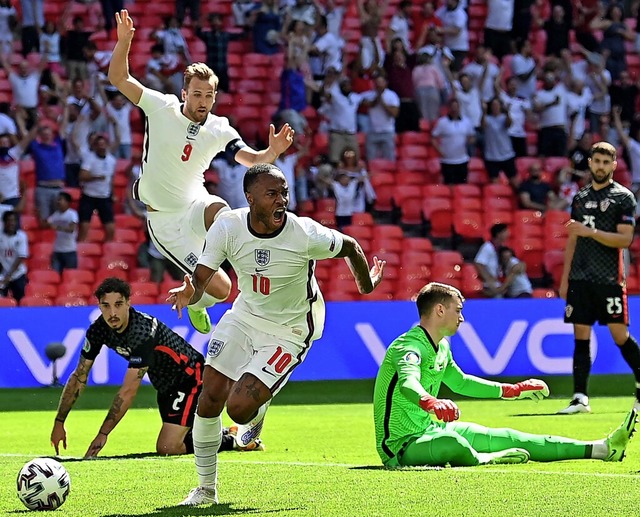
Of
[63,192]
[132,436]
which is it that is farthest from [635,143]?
[132,436]

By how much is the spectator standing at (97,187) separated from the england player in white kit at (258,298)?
11.5 metres

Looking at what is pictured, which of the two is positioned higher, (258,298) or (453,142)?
(258,298)

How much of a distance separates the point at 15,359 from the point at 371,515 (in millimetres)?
9512

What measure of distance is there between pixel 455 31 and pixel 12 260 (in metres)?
8.12

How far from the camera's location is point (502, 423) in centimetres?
1105

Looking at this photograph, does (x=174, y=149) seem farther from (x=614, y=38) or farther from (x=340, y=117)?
(x=614, y=38)

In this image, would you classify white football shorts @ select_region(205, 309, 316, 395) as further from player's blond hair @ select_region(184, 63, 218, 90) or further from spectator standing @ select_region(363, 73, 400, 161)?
spectator standing @ select_region(363, 73, 400, 161)

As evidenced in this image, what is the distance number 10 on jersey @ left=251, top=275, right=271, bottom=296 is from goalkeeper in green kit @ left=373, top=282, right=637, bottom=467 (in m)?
0.94

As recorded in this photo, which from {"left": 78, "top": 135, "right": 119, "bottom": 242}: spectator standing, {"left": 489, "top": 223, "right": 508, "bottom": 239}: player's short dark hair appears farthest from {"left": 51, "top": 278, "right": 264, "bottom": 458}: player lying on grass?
{"left": 78, "top": 135, "right": 119, "bottom": 242}: spectator standing

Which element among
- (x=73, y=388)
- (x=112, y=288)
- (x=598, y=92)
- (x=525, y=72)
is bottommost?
(x=598, y=92)

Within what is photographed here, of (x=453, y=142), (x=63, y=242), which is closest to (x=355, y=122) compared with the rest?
(x=453, y=142)

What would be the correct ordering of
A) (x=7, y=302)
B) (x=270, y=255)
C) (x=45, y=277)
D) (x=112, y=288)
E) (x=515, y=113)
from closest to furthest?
1. (x=270, y=255)
2. (x=112, y=288)
3. (x=7, y=302)
4. (x=45, y=277)
5. (x=515, y=113)

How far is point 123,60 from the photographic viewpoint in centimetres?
905

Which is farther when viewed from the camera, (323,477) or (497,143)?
(497,143)
